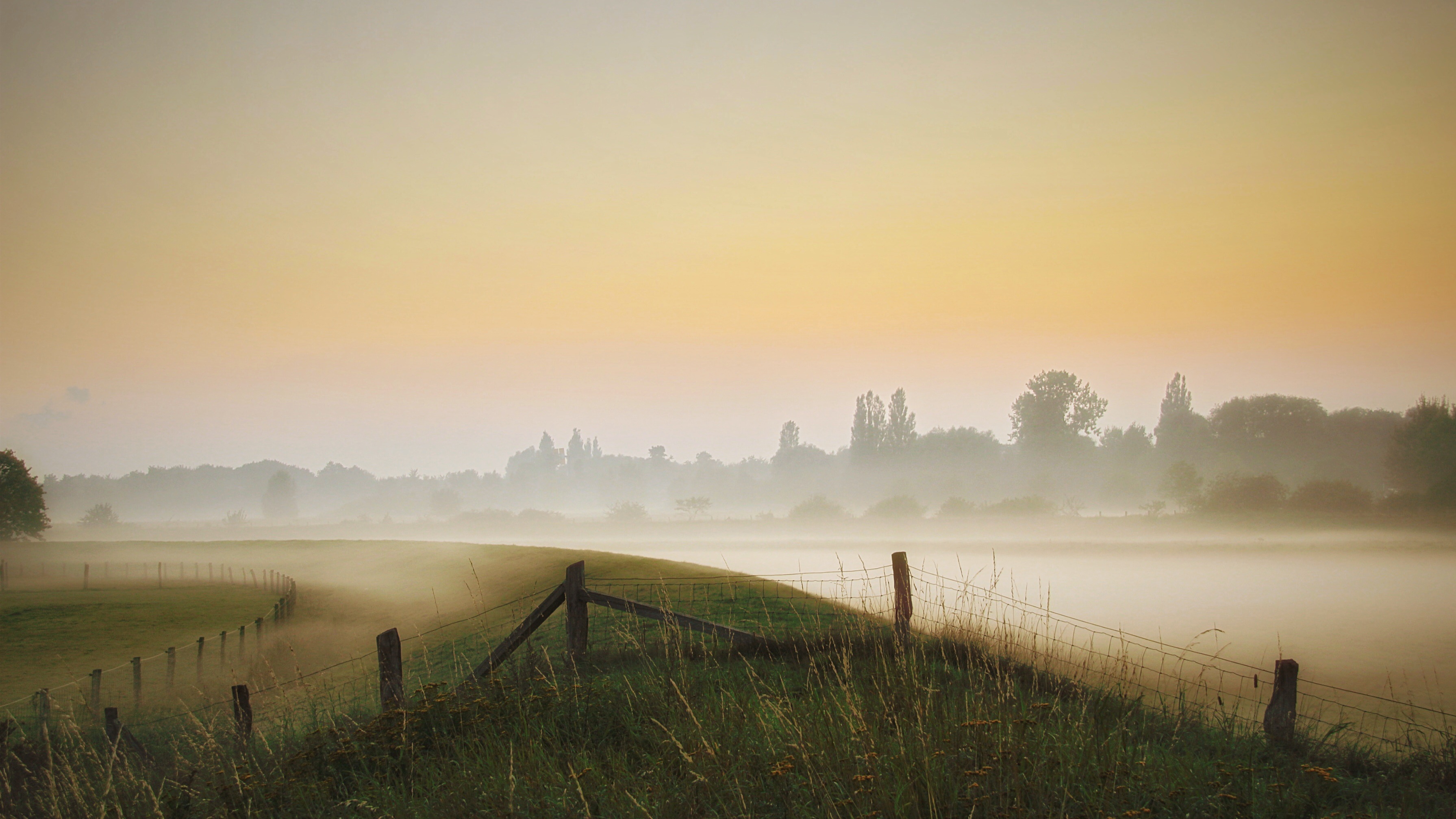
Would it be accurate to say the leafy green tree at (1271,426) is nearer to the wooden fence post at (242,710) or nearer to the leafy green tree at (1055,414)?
the leafy green tree at (1055,414)

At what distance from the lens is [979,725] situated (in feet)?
20.9

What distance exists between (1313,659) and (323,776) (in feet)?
119

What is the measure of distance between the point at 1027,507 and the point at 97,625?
388ft

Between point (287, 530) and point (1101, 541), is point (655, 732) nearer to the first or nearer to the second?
point (1101, 541)

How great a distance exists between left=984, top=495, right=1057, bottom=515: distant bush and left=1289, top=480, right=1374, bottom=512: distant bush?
4230 centimetres

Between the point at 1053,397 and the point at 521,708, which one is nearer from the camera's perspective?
the point at 521,708

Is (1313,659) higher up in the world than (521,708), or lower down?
lower down

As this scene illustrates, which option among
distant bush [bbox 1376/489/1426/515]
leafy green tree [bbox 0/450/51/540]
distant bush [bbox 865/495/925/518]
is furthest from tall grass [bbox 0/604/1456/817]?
distant bush [bbox 865/495/925/518]

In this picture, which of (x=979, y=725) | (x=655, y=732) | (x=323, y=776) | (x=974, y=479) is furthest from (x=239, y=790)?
(x=974, y=479)

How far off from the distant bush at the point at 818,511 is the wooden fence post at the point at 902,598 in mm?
135150

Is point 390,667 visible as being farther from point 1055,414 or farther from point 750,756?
point 1055,414

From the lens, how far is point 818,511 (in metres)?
149

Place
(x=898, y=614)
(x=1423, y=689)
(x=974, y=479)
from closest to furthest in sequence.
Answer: (x=898, y=614)
(x=1423, y=689)
(x=974, y=479)

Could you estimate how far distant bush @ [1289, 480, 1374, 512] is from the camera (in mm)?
72750
